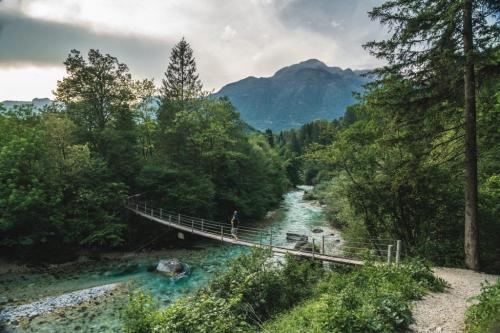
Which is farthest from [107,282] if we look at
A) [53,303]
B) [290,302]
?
[290,302]

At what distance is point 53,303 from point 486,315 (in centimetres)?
1596

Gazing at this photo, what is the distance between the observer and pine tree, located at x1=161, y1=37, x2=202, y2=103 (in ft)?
111

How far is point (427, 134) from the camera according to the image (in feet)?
34.7

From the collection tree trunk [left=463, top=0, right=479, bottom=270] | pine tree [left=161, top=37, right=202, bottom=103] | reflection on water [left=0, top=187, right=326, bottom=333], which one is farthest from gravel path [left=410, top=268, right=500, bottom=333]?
pine tree [left=161, top=37, right=202, bottom=103]

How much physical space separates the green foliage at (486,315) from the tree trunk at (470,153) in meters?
3.98

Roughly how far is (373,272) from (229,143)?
23232mm

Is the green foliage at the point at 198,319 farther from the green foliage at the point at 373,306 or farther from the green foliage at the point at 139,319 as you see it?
the green foliage at the point at 373,306

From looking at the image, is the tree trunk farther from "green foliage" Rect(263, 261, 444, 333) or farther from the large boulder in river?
the large boulder in river

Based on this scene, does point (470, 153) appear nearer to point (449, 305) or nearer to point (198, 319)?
point (449, 305)

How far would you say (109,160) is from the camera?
25.4 metres

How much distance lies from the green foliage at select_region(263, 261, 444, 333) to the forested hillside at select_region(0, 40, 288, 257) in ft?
56.5

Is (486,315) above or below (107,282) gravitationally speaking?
above

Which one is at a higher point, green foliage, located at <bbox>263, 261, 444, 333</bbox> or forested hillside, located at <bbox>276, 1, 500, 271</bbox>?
forested hillside, located at <bbox>276, 1, 500, 271</bbox>

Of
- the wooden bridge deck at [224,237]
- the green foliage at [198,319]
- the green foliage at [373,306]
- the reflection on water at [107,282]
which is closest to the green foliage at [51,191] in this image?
the wooden bridge deck at [224,237]
